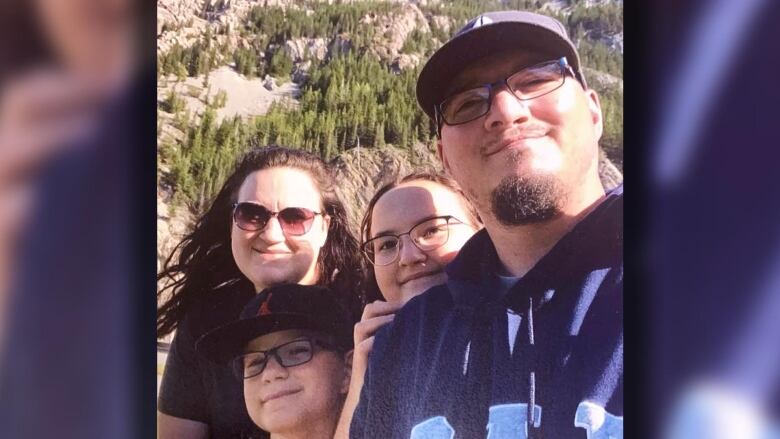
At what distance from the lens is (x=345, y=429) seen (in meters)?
2.96

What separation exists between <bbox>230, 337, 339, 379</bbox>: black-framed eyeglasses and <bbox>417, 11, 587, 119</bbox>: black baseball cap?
1030 mm

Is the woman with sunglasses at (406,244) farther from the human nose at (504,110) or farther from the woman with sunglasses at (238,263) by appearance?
the human nose at (504,110)

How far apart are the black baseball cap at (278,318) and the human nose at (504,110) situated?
2.85 ft

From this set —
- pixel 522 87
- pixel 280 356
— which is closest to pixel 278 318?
pixel 280 356

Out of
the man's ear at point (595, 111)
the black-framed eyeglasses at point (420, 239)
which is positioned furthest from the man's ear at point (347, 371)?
the man's ear at point (595, 111)

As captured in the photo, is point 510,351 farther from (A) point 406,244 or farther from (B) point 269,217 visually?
(B) point 269,217

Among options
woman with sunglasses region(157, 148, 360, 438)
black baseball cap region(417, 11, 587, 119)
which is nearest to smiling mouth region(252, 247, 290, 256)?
woman with sunglasses region(157, 148, 360, 438)

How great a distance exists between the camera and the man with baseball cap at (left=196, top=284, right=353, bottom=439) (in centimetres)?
297
